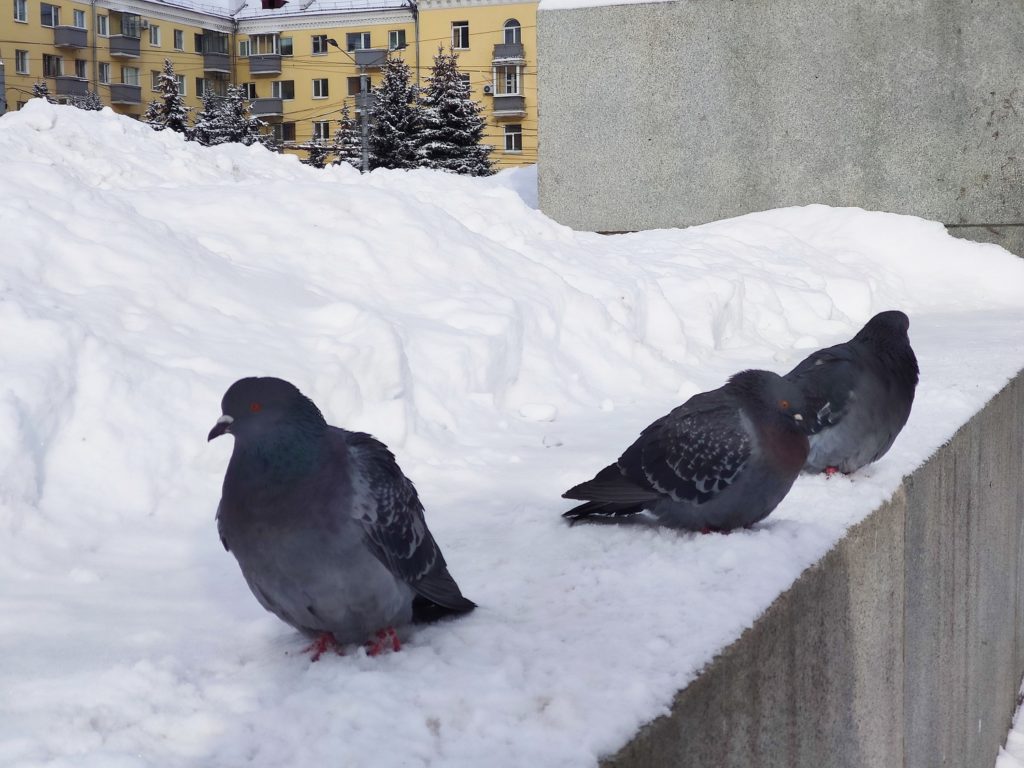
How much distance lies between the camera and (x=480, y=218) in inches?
261

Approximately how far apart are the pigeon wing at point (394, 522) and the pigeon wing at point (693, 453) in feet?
2.59

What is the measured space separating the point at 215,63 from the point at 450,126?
83.4 feet

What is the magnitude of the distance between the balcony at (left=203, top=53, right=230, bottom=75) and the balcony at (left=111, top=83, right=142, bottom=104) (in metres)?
3.85

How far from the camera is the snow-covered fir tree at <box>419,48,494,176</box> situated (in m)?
33.1

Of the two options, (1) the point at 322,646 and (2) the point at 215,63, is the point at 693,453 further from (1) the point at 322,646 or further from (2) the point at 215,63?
(2) the point at 215,63

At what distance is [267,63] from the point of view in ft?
176

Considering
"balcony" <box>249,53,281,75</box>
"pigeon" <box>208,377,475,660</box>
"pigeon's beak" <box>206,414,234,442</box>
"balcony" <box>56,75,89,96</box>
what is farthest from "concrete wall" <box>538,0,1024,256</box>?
"balcony" <box>249,53,281,75</box>

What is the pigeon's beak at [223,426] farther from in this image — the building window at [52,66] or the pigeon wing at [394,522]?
the building window at [52,66]

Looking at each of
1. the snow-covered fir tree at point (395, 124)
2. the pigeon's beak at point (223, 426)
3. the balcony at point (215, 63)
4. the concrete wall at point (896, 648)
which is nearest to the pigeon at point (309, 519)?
the pigeon's beak at point (223, 426)

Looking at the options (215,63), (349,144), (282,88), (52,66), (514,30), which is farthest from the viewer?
(282,88)

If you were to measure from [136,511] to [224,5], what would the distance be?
2219 inches

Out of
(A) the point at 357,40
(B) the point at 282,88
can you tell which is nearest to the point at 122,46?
(B) the point at 282,88

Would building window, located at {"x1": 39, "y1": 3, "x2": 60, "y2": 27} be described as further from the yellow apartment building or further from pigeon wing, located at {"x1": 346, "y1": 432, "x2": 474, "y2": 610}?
pigeon wing, located at {"x1": 346, "y1": 432, "x2": 474, "y2": 610}

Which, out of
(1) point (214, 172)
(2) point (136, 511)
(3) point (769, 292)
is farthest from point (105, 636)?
(1) point (214, 172)
